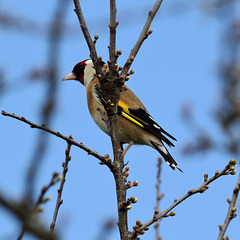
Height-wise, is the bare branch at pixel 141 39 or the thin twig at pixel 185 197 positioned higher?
the bare branch at pixel 141 39

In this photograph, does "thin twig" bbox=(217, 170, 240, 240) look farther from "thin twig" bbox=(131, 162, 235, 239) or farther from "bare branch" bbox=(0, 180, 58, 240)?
"bare branch" bbox=(0, 180, 58, 240)

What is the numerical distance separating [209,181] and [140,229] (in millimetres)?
537

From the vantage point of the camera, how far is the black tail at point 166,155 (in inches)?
178

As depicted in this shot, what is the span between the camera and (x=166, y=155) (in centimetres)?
463

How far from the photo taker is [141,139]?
4.98 metres

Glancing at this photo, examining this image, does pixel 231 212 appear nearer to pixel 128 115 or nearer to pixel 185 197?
pixel 185 197

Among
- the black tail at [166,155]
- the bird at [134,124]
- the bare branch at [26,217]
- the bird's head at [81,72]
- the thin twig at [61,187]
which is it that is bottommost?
the bare branch at [26,217]

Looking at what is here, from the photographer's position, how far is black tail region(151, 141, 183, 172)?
4.51 metres

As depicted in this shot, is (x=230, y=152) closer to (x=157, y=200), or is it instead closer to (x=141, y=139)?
(x=157, y=200)

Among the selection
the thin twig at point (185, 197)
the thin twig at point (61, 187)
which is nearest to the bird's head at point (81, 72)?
the thin twig at point (61, 187)

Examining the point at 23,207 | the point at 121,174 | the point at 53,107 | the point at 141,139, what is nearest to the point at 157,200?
the point at 121,174

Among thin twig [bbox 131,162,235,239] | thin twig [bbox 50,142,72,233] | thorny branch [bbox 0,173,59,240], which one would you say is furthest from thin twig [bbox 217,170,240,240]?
thorny branch [bbox 0,173,59,240]

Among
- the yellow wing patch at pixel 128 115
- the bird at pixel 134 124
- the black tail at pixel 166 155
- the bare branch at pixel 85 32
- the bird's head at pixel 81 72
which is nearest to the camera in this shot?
the bare branch at pixel 85 32

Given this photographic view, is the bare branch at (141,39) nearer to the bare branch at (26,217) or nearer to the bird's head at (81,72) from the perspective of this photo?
the bare branch at (26,217)
